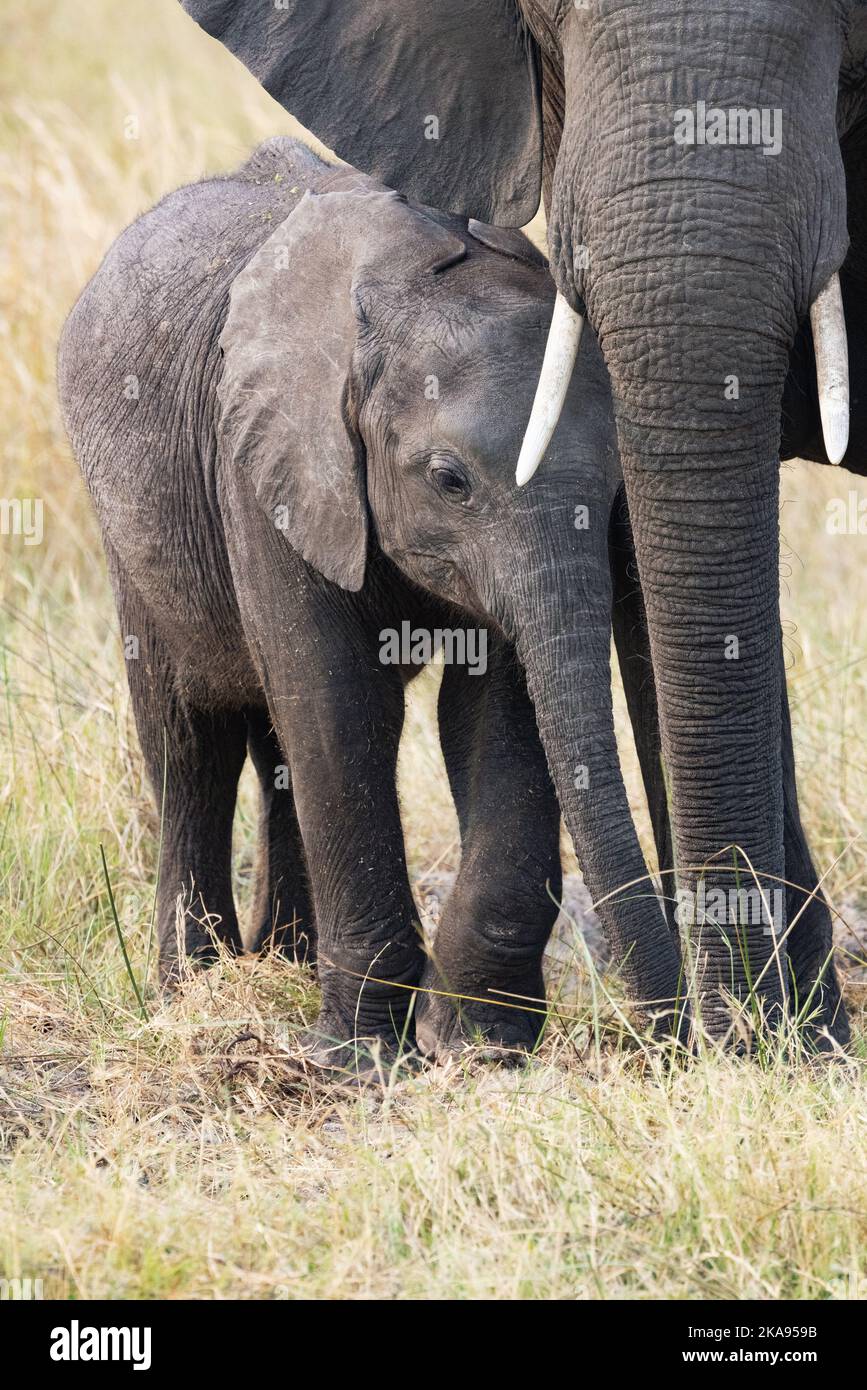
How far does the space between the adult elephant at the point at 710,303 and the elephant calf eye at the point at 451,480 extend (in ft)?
1.00

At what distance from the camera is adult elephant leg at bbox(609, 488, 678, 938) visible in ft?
14.9

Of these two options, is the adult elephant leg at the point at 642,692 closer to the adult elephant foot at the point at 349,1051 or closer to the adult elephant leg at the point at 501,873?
the adult elephant leg at the point at 501,873

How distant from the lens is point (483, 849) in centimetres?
458

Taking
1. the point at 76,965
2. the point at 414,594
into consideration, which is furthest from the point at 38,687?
the point at 414,594

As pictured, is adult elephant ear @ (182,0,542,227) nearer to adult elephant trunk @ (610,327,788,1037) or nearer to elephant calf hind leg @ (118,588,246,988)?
adult elephant trunk @ (610,327,788,1037)

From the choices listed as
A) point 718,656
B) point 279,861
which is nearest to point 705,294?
point 718,656

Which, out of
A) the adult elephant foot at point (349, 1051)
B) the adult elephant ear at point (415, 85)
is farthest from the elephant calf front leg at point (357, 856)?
the adult elephant ear at point (415, 85)

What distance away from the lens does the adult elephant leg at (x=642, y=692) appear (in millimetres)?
4539

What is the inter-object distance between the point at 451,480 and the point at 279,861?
5.88ft

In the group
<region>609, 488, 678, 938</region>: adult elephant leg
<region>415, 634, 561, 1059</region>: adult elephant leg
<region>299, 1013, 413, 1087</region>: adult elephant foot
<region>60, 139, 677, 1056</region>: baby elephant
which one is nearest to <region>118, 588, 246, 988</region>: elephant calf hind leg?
<region>60, 139, 677, 1056</region>: baby elephant

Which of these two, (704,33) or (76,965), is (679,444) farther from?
(76,965)

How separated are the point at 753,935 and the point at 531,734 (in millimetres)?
852
